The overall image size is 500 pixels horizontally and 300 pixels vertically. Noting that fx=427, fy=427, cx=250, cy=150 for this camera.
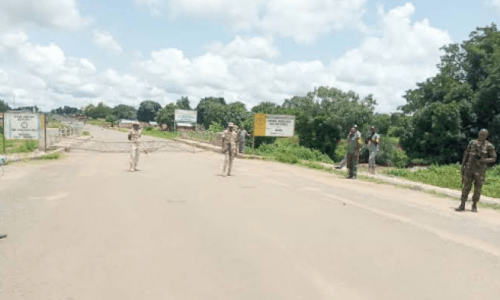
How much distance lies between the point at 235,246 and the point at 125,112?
175839mm

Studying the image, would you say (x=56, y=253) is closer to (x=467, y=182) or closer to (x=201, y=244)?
(x=201, y=244)

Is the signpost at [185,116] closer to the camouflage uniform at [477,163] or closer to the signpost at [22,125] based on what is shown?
the signpost at [22,125]

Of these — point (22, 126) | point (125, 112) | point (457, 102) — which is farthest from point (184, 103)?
point (22, 126)

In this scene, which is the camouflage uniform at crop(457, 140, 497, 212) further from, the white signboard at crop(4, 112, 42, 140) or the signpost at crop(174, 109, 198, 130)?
the signpost at crop(174, 109, 198, 130)

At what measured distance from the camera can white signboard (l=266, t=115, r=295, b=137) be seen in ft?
80.1

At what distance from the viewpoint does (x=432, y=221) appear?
8023 mm

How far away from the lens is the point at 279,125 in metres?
24.7

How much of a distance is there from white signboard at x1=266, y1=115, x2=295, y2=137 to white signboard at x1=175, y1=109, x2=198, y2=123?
35.0 meters

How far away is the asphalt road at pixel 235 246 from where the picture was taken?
4.30 metres


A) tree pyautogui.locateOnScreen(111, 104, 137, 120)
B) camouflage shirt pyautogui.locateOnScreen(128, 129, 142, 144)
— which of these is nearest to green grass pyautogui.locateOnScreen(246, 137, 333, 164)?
camouflage shirt pyautogui.locateOnScreen(128, 129, 142, 144)

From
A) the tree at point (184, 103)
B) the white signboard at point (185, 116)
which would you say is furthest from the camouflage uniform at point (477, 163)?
the tree at point (184, 103)

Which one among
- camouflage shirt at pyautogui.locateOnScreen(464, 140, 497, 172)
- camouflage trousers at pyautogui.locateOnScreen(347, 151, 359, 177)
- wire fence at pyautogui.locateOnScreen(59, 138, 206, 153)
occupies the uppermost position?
camouflage shirt at pyautogui.locateOnScreen(464, 140, 497, 172)

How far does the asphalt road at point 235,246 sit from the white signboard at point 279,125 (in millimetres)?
13902

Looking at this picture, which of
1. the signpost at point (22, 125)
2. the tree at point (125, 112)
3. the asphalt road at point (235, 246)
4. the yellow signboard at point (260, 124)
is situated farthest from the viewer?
the tree at point (125, 112)
